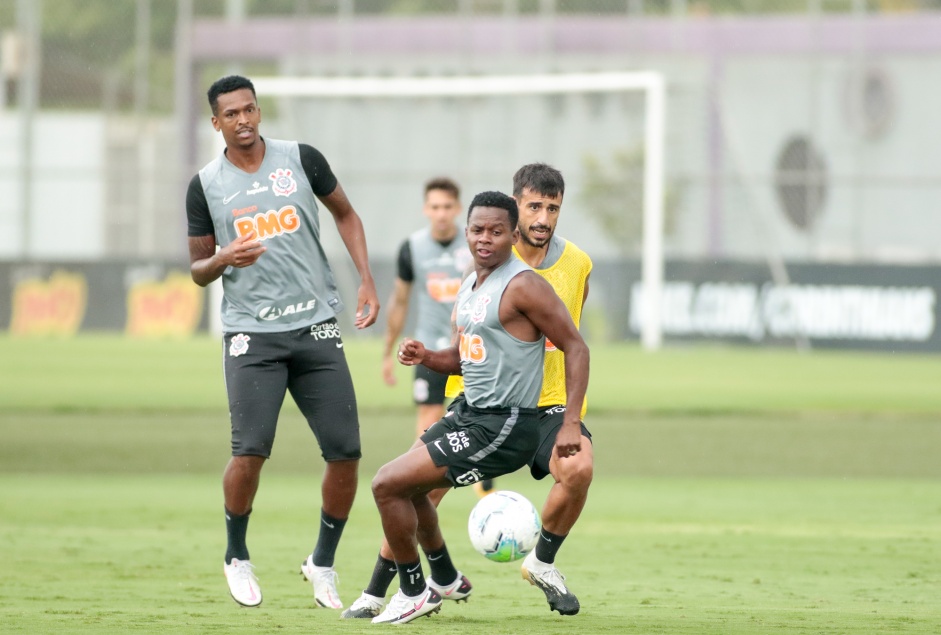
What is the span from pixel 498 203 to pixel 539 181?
462 mm

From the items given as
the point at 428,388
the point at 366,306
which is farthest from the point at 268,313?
the point at 428,388

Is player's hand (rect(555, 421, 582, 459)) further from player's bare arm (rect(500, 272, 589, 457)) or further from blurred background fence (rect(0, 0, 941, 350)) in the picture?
blurred background fence (rect(0, 0, 941, 350))

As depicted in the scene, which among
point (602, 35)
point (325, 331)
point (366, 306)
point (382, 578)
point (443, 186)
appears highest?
point (602, 35)

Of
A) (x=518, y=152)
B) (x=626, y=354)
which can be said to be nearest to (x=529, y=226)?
(x=626, y=354)

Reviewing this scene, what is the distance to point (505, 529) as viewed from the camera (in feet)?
21.7

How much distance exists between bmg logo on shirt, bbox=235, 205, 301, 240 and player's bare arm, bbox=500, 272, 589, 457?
1346 millimetres

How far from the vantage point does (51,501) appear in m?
11.0

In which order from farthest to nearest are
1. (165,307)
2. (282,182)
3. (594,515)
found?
(165,307) < (594,515) < (282,182)

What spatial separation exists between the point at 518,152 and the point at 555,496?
29072mm

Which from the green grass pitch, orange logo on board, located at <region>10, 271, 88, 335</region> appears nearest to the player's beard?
the green grass pitch

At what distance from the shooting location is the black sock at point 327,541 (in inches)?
281

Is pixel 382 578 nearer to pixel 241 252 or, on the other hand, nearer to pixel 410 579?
pixel 410 579

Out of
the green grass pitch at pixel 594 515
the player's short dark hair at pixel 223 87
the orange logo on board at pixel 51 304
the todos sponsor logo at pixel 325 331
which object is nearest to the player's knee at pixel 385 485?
the green grass pitch at pixel 594 515

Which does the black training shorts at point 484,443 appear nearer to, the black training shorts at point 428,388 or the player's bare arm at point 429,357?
the player's bare arm at point 429,357
